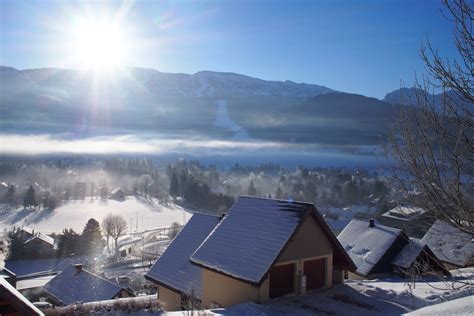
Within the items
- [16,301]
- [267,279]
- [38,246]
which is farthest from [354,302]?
[38,246]

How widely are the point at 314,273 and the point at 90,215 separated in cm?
8338

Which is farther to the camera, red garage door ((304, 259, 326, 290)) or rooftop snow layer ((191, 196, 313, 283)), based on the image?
red garage door ((304, 259, 326, 290))

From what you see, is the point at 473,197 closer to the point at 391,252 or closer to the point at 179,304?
the point at 179,304

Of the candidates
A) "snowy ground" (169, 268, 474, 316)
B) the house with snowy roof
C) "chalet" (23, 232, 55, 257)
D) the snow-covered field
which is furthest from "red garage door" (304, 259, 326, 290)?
the snow-covered field

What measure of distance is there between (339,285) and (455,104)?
11900 mm

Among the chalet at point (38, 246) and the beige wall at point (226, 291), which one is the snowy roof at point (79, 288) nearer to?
the beige wall at point (226, 291)

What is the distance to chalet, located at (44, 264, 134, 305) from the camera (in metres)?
26.2

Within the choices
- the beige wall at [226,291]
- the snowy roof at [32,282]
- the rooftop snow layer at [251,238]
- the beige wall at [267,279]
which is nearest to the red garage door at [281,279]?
the beige wall at [267,279]

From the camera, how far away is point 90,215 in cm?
9131

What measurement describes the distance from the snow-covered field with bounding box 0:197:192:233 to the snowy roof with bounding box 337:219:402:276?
59985mm

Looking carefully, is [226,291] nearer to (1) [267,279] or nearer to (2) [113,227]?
(1) [267,279]

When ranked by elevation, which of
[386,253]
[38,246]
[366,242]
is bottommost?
[38,246]

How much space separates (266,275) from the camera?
1405 centimetres

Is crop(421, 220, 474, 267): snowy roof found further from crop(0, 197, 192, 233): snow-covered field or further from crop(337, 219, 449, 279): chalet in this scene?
crop(0, 197, 192, 233): snow-covered field
